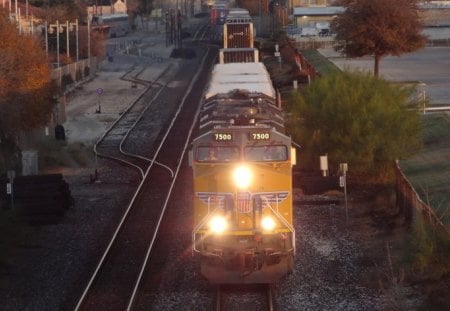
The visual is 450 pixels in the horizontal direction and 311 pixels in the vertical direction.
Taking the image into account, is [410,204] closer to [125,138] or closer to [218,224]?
[218,224]

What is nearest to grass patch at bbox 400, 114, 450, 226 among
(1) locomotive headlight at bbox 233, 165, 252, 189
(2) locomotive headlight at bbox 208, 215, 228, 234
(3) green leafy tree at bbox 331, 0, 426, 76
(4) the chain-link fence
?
(4) the chain-link fence

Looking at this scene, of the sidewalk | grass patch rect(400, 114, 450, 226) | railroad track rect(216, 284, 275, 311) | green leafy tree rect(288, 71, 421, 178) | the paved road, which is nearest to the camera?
railroad track rect(216, 284, 275, 311)

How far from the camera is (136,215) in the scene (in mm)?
21266

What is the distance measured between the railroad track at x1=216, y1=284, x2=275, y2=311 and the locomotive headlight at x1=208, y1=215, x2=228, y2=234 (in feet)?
3.39

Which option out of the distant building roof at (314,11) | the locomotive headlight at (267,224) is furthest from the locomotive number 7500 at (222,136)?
the distant building roof at (314,11)

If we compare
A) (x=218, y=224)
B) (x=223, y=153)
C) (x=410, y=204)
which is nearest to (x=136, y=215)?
(x=410, y=204)

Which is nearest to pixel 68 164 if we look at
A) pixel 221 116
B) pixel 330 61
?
pixel 221 116

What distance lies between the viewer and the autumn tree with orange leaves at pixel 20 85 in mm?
Answer: 28484

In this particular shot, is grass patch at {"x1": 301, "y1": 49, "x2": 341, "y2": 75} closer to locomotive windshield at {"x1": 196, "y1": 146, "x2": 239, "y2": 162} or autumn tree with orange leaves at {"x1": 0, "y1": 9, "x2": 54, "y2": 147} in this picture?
autumn tree with orange leaves at {"x1": 0, "y1": 9, "x2": 54, "y2": 147}

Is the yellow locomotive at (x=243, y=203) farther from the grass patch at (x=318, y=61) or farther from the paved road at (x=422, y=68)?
the grass patch at (x=318, y=61)

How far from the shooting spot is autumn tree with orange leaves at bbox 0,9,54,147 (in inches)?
1121

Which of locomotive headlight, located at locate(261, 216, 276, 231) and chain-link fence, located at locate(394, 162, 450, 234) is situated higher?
locomotive headlight, located at locate(261, 216, 276, 231)

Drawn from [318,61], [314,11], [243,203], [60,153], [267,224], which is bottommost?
[60,153]

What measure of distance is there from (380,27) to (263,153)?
2663 cm
